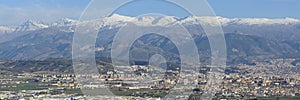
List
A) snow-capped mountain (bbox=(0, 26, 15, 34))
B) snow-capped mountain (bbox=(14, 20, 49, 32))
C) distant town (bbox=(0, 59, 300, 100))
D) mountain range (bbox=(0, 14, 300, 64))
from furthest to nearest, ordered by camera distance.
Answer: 1. snow-capped mountain (bbox=(0, 26, 15, 34))
2. snow-capped mountain (bbox=(14, 20, 49, 32))
3. mountain range (bbox=(0, 14, 300, 64))
4. distant town (bbox=(0, 59, 300, 100))

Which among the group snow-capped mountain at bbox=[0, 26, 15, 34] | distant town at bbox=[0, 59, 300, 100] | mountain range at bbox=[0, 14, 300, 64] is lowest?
distant town at bbox=[0, 59, 300, 100]

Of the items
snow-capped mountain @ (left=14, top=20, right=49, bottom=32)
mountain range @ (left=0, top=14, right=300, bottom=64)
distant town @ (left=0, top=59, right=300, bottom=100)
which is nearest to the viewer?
distant town @ (left=0, top=59, right=300, bottom=100)

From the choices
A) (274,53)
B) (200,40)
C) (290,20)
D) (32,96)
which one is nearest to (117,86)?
(32,96)

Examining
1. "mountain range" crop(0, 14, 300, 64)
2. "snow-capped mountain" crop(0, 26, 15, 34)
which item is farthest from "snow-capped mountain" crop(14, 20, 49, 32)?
"mountain range" crop(0, 14, 300, 64)

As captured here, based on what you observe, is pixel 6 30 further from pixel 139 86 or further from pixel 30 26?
pixel 139 86

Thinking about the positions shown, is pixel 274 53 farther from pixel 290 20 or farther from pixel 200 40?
pixel 290 20

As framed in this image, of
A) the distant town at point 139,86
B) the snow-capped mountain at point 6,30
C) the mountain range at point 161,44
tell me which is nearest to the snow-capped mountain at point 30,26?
the snow-capped mountain at point 6,30

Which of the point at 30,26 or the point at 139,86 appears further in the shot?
the point at 30,26

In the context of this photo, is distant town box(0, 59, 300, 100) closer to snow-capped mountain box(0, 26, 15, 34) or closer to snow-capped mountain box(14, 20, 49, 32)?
snow-capped mountain box(14, 20, 49, 32)

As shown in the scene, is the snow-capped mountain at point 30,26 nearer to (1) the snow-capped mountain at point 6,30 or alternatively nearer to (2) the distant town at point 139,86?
(1) the snow-capped mountain at point 6,30

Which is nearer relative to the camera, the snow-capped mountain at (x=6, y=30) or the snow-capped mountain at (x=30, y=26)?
the snow-capped mountain at (x=30, y=26)

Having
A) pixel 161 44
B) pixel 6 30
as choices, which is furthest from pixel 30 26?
pixel 161 44
